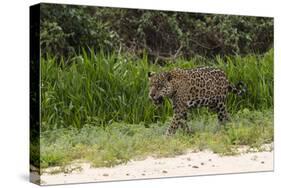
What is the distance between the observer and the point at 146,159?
9086 millimetres

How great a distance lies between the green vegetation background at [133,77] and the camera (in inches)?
341

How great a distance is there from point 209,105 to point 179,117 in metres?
0.54

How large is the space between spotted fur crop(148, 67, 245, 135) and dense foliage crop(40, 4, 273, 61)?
26cm

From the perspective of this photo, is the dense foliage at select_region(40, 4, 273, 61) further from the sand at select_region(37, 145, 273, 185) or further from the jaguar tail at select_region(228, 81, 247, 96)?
the sand at select_region(37, 145, 273, 185)

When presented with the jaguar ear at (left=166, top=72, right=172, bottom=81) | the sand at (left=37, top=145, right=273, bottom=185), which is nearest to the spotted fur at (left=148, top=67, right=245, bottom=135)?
the jaguar ear at (left=166, top=72, right=172, bottom=81)

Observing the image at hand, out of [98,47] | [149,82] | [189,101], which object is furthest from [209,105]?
[98,47]

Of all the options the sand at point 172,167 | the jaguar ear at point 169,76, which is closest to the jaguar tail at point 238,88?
the sand at point 172,167

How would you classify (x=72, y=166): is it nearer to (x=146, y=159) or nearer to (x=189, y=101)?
(x=146, y=159)

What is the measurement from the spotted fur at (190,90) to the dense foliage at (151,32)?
0.85 ft

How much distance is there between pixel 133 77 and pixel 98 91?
1.84 feet

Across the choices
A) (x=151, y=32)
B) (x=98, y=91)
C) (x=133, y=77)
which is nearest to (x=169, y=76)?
(x=133, y=77)

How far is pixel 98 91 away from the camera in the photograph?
353 inches

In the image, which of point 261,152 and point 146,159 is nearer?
point 146,159

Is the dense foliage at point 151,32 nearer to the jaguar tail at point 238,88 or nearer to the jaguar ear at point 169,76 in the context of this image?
the jaguar ear at point 169,76
